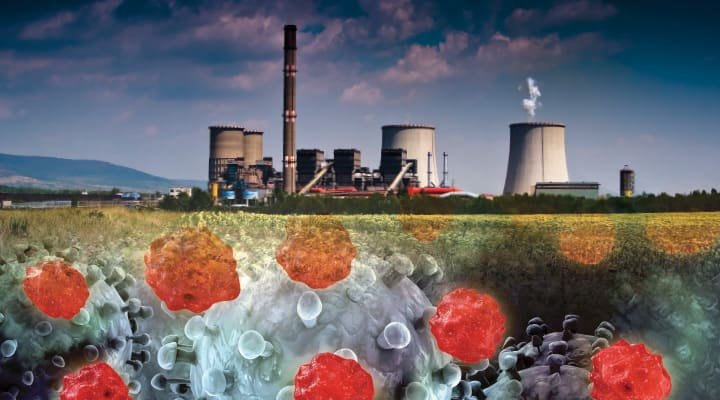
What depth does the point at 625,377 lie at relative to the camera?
15.8 feet

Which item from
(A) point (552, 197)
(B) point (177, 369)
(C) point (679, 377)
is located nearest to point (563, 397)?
(C) point (679, 377)

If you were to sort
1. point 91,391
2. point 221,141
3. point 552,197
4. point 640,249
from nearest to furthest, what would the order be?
point 91,391 → point 640,249 → point 552,197 → point 221,141

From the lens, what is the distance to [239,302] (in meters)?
4.21

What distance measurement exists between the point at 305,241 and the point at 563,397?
2.06m

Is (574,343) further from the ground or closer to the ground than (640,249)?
closer to the ground

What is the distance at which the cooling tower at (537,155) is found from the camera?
3569cm

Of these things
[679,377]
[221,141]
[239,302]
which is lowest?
[679,377]

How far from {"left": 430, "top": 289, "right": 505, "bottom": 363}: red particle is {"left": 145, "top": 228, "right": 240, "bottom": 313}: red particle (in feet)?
4.06

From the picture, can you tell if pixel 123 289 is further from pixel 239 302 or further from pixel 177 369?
pixel 239 302

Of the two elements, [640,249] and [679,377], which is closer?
[679,377]

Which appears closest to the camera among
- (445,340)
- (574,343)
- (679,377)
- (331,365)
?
(331,365)

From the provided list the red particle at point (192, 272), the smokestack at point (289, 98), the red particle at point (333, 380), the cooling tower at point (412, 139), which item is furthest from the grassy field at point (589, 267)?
the cooling tower at point (412, 139)

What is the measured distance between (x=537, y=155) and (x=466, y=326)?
33.0 metres

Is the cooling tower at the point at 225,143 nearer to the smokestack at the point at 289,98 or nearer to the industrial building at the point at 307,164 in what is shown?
the industrial building at the point at 307,164
